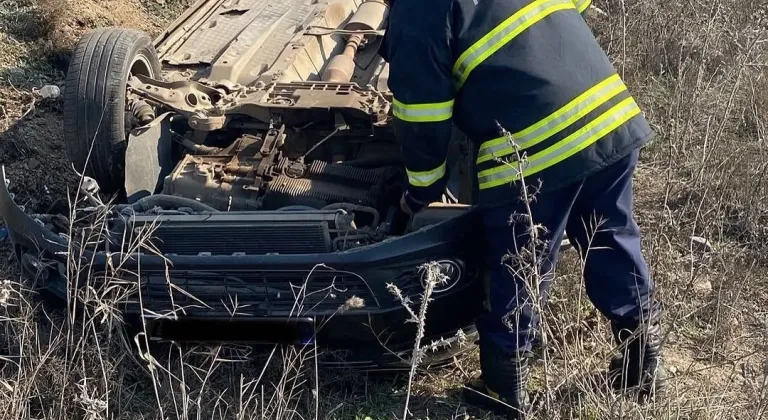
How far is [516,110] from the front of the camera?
2777mm

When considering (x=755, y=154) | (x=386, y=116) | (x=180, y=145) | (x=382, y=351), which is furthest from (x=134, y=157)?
(x=755, y=154)

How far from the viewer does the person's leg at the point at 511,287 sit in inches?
112

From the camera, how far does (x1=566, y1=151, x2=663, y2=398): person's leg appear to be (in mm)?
2938

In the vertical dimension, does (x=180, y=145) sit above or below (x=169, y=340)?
above

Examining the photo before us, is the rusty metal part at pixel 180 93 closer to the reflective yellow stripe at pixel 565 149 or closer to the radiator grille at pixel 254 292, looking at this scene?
the radiator grille at pixel 254 292

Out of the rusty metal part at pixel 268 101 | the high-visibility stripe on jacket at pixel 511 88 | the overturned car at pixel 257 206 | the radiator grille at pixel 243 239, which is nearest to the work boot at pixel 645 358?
the overturned car at pixel 257 206

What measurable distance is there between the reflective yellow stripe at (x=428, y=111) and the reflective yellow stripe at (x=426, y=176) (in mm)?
236

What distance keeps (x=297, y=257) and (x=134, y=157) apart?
110cm

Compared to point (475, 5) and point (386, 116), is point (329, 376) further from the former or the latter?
point (475, 5)

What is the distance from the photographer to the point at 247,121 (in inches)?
150

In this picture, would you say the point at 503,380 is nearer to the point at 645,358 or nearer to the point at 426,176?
the point at 645,358

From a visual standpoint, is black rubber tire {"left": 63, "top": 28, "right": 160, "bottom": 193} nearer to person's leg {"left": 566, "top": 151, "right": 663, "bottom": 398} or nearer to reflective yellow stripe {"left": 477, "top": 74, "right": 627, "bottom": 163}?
reflective yellow stripe {"left": 477, "top": 74, "right": 627, "bottom": 163}

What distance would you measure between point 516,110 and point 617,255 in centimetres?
69

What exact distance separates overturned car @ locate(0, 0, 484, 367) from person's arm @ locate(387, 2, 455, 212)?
0.83 ft
